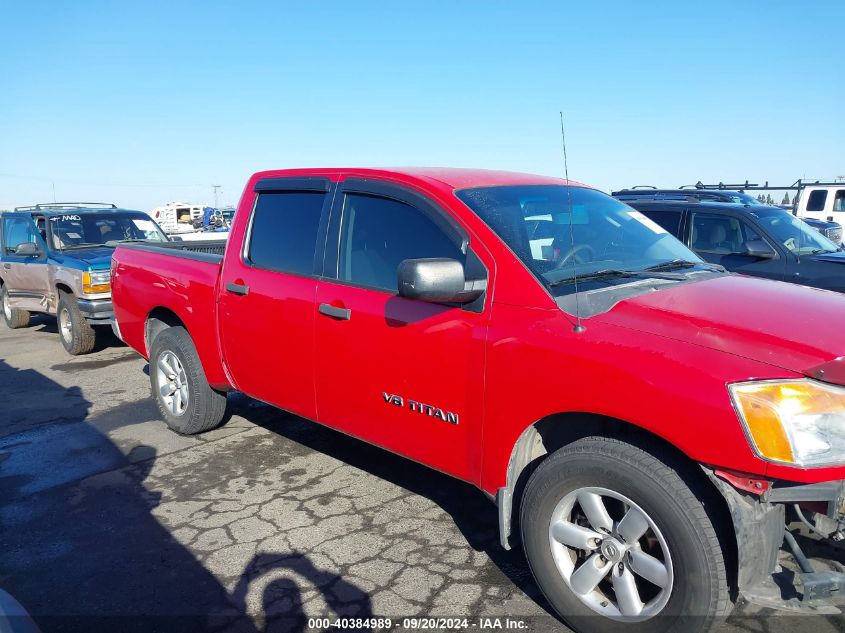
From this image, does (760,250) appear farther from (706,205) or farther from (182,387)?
(182,387)

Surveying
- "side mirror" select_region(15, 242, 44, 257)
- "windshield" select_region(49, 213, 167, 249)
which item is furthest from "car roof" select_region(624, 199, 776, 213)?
"side mirror" select_region(15, 242, 44, 257)

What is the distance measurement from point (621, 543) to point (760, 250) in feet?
18.9

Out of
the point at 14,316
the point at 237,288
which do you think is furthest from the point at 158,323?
the point at 14,316

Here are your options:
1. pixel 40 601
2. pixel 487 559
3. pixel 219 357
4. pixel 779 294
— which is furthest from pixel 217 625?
pixel 779 294

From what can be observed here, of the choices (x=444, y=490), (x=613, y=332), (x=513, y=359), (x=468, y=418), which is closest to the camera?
(x=613, y=332)

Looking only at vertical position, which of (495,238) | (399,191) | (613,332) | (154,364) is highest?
(399,191)

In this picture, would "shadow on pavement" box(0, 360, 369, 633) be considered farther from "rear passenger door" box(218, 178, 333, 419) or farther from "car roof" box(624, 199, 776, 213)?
"car roof" box(624, 199, 776, 213)

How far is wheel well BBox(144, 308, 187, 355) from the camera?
207 inches

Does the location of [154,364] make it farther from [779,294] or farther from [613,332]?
[779,294]

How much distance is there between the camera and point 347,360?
3.52 m

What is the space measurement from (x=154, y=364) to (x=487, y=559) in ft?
10.6

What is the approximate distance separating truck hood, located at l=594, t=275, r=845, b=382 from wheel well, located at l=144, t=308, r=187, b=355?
3.73 m

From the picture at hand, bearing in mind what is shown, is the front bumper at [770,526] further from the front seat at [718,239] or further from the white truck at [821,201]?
the white truck at [821,201]

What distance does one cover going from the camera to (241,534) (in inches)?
145
